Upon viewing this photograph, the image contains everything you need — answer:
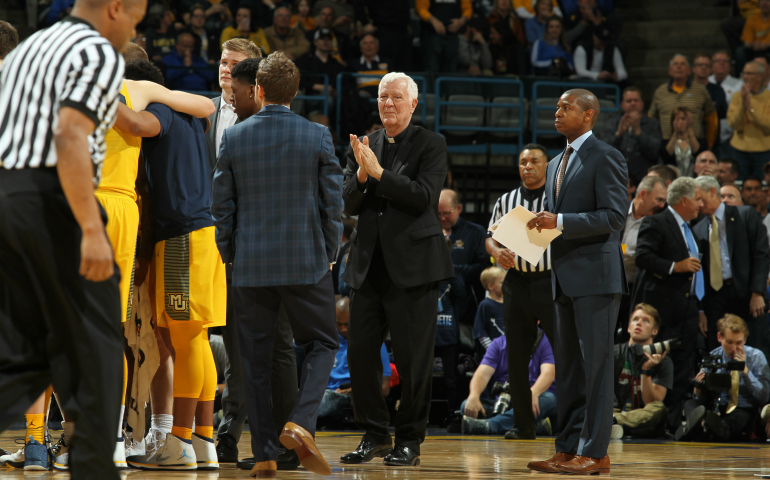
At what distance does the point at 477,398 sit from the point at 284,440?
147 inches

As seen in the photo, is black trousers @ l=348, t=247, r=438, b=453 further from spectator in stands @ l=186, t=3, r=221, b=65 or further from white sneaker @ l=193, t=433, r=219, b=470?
spectator in stands @ l=186, t=3, r=221, b=65

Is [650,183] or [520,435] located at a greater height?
[650,183]

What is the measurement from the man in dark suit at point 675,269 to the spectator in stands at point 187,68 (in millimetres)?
5492

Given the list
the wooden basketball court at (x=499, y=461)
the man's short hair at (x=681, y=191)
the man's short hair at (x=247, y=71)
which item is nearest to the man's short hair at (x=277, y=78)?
the man's short hair at (x=247, y=71)

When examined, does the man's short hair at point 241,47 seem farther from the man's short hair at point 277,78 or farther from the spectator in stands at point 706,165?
the spectator in stands at point 706,165

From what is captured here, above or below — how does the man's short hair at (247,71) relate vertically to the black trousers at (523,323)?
above

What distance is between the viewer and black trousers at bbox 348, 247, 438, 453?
4766 millimetres

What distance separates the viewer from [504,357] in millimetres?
7484

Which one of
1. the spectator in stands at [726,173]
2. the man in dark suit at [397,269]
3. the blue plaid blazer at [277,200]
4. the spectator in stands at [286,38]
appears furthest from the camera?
the spectator in stands at [286,38]

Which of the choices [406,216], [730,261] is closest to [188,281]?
[406,216]

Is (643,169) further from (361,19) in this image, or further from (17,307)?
(17,307)

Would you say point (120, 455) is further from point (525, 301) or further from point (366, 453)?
point (525, 301)

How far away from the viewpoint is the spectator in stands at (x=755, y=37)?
1223 cm

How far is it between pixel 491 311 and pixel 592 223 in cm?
334
